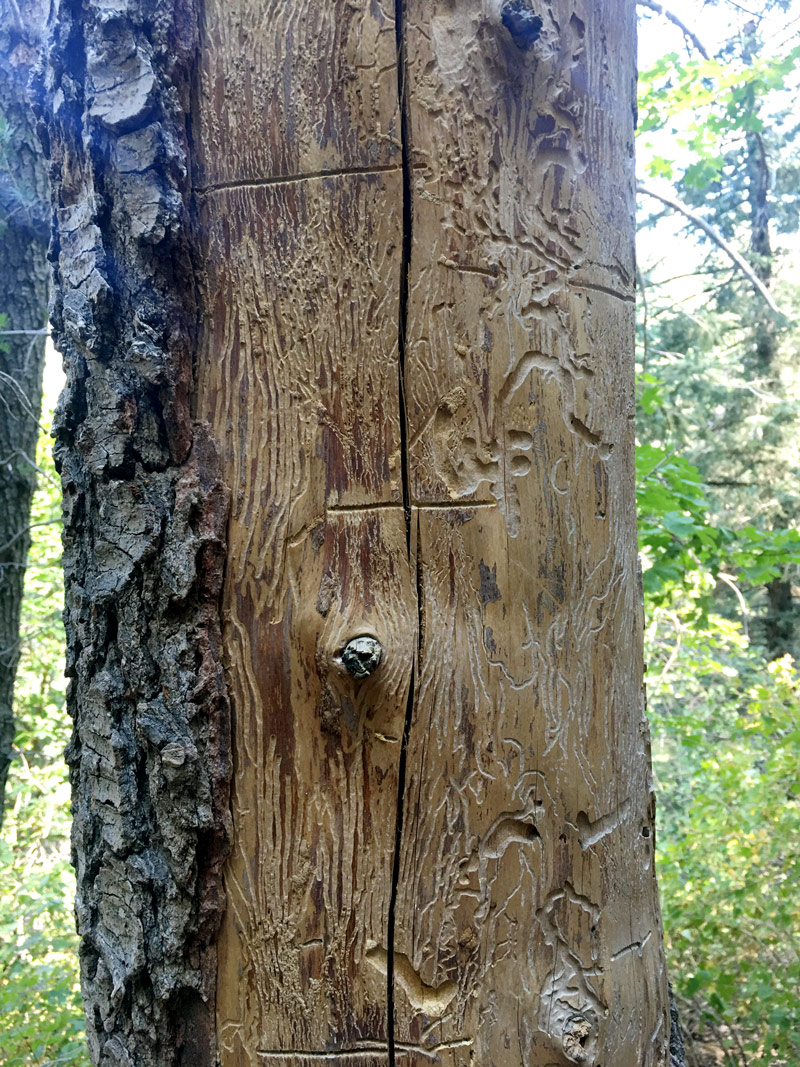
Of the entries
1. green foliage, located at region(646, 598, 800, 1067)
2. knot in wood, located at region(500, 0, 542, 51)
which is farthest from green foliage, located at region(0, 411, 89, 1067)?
green foliage, located at region(646, 598, 800, 1067)

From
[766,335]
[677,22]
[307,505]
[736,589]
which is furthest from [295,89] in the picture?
[766,335]

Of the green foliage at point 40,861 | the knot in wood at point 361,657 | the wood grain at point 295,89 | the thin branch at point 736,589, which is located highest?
the wood grain at point 295,89

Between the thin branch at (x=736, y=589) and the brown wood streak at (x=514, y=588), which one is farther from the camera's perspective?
the thin branch at (x=736, y=589)

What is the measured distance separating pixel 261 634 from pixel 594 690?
47 cm

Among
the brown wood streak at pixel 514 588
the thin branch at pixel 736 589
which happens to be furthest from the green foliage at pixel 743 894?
the brown wood streak at pixel 514 588

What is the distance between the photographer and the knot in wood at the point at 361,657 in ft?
3.36

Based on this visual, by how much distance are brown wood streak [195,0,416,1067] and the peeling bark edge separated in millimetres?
Result: 36

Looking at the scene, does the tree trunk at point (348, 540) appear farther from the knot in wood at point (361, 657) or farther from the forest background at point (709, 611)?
the forest background at point (709, 611)

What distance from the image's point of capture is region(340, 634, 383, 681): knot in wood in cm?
102

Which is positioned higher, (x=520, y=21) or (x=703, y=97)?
(x=703, y=97)

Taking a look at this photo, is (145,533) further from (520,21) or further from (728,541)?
(728,541)

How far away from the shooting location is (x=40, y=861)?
24.1 ft

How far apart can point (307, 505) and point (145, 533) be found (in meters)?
0.23

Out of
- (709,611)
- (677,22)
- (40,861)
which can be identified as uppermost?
(677,22)
